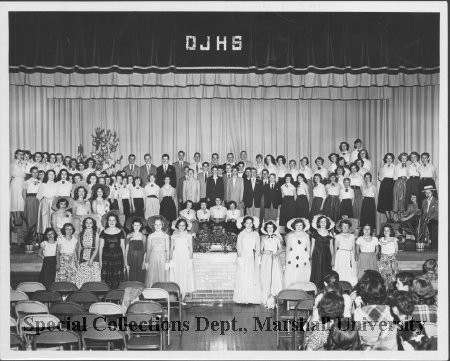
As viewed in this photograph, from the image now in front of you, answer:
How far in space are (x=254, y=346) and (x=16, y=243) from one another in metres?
4.49

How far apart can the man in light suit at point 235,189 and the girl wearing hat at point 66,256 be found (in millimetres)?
3766

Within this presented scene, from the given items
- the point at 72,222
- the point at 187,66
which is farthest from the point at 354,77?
the point at 72,222

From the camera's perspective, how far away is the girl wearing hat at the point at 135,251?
1071 cm

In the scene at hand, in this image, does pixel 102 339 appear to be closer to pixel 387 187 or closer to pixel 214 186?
pixel 214 186

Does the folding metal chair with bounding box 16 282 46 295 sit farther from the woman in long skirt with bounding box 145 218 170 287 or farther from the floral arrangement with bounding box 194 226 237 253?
the floral arrangement with bounding box 194 226 237 253

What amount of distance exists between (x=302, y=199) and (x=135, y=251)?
11.4ft

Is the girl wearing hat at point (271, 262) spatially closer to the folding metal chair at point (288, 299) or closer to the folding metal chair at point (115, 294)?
the folding metal chair at point (288, 299)

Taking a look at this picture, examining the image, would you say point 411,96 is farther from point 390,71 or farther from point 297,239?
point 297,239

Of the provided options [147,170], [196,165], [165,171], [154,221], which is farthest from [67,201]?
[196,165]

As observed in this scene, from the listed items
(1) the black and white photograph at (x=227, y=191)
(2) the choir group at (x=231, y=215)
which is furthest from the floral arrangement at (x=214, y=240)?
(2) the choir group at (x=231, y=215)

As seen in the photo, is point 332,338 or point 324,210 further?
point 324,210

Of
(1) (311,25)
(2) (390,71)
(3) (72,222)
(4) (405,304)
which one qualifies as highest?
(1) (311,25)

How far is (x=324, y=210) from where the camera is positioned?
39.3ft

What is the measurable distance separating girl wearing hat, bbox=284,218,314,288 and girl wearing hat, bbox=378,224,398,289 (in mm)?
1172
